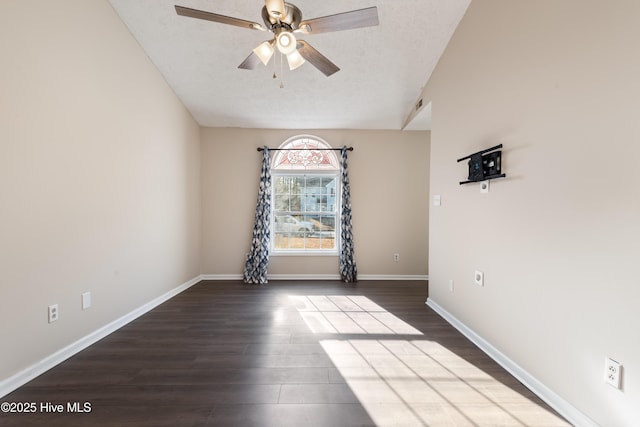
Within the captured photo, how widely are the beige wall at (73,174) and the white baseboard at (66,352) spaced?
0.15 ft

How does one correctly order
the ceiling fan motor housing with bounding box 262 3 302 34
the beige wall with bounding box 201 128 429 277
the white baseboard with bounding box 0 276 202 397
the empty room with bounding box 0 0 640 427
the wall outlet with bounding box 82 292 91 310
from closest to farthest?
the empty room with bounding box 0 0 640 427 → the white baseboard with bounding box 0 276 202 397 → the ceiling fan motor housing with bounding box 262 3 302 34 → the wall outlet with bounding box 82 292 91 310 → the beige wall with bounding box 201 128 429 277

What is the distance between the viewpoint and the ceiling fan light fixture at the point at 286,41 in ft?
6.47

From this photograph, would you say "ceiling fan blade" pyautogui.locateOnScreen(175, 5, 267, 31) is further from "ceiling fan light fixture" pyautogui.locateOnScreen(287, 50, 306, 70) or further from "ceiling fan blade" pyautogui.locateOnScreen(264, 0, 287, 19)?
"ceiling fan light fixture" pyautogui.locateOnScreen(287, 50, 306, 70)

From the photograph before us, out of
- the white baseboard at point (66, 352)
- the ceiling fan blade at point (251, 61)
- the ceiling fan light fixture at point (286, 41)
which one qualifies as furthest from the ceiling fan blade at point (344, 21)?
the white baseboard at point (66, 352)

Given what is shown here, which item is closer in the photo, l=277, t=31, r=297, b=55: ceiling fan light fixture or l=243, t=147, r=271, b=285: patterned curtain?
l=277, t=31, r=297, b=55: ceiling fan light fixture

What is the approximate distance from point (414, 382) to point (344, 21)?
8.38ft

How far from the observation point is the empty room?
1.48 meters

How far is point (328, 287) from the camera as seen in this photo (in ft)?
13.6

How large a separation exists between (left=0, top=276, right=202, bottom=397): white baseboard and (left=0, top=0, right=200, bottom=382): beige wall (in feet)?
0.15

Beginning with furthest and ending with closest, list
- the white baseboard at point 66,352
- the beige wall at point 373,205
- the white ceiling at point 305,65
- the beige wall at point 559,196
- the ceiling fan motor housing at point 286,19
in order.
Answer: the beige wall at point 373,205
the white ceiling at point 305,65
the ceiling fan motor housing at point 286,19
the white baseboard at point 66,352
the beige wall at point 559,196

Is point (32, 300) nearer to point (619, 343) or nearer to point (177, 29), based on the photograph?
point (177, 29)

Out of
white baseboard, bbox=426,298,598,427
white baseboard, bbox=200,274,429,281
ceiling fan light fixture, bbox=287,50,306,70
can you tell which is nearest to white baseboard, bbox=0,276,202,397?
white baseboard, bbox=200,274,429,281

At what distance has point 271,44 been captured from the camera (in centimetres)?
215

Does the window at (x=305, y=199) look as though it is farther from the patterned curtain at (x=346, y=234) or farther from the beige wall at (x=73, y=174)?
the beige wall at (x=73, y=174)
